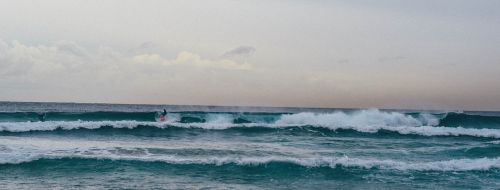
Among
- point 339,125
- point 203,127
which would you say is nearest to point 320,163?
point 203,127

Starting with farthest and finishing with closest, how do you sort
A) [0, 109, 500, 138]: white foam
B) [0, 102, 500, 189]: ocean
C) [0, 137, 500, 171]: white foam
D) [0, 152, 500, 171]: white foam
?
[0, 109, 500, 138]: white foam, [0, 137, 500, 171]: white foam, [0, 152, 500, 171]: white foam, [0, 102, 500, 189]: ocean

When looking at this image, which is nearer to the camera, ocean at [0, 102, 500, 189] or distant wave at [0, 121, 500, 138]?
ocean at [0, 102, 500, 189]

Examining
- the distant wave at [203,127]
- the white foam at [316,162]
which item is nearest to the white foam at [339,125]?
the distant wave at [203,127]

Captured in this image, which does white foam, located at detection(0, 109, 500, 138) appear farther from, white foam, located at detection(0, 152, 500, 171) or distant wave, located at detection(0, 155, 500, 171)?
distant wave, located at detection(0, 155, 500, 171)

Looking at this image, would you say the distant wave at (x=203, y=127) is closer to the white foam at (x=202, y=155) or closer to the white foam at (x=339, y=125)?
the white foam at (x=339, y=125)

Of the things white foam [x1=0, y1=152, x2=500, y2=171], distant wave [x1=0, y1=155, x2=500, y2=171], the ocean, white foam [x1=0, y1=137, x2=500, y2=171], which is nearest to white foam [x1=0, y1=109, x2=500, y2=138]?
the ocean

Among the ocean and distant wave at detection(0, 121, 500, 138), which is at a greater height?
distant wave at detection(0, 121, 500, 138)

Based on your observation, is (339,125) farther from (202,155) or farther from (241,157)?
(241,157)

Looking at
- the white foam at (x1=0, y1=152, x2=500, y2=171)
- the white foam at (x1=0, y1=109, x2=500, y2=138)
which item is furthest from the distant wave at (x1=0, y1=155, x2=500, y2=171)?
the white foam at (x1=0, y1=109, x2=500, y2=138)

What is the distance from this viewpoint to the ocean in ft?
Result: 41.7

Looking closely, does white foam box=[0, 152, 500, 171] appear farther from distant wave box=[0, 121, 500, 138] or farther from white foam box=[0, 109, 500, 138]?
distant wave box=[0, 121, 500, 138]

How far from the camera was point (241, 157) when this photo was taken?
15992 millimetres

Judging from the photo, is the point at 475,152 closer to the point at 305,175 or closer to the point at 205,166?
the point at 305,175

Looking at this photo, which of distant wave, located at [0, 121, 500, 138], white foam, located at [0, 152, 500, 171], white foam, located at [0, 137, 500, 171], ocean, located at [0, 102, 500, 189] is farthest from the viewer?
distant wave, located at [0, 121, 500, 138]
